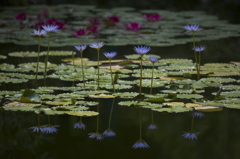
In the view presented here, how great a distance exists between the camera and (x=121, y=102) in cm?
257

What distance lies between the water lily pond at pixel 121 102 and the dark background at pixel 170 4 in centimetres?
371

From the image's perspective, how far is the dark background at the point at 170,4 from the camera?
8242 millimetres

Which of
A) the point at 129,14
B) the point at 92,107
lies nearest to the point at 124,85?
the point at 92,107

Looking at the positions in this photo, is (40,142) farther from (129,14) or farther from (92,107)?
(129,14)

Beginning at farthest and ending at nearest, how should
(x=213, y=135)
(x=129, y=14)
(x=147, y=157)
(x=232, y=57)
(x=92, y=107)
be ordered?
(x=129, y=14) → (x=232, y=57) → (x=92, y=107) → (x=213, y=135) → (x=147, y=157)

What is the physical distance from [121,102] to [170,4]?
6.85 m

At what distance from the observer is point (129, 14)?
7.29 meters

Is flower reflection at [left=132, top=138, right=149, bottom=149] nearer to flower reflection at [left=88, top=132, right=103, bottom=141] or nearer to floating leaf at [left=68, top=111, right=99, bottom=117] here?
flower reflection at [left=88, top=132, right=103, bottom=141]

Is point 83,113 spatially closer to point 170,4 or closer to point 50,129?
point 50,129

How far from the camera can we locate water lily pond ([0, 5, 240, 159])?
2.00 metres

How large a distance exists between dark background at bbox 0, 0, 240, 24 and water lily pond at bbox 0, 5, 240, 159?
371cm

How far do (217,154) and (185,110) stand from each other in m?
0.54

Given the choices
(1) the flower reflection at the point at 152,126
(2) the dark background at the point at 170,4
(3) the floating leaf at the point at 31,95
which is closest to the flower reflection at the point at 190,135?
(1) the flower reflection at the point at 152,126

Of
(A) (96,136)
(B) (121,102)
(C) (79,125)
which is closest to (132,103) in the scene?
(B) (121,102)
